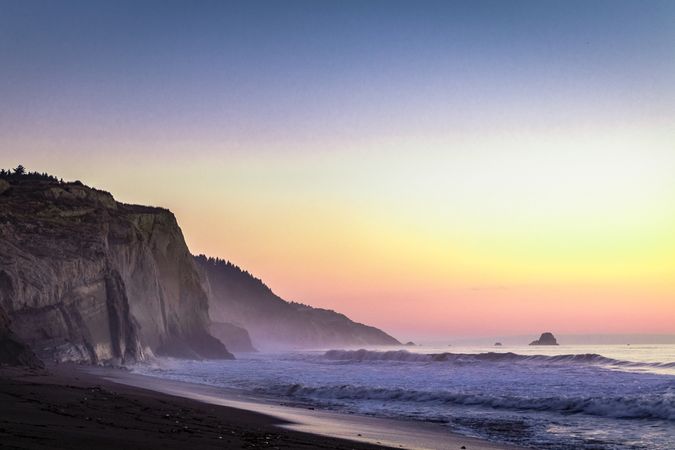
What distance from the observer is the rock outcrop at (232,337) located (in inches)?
4476

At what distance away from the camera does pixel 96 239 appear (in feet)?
147

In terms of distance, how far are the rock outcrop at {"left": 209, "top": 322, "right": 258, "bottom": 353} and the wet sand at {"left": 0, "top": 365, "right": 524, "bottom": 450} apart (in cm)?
9721

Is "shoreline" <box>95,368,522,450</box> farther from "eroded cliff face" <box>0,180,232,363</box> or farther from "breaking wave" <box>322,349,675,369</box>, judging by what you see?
"breaking wave" <box>322,349,675,369</box>

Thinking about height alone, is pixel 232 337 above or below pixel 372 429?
below

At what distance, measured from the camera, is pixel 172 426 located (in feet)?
36.8

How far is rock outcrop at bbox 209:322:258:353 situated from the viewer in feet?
373

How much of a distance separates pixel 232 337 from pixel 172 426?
10667 centimetres

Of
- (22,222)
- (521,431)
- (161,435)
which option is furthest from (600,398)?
Result: (22,222)

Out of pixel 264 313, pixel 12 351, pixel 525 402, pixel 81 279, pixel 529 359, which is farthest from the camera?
pixel 264 313

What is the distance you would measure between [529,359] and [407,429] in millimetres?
32233

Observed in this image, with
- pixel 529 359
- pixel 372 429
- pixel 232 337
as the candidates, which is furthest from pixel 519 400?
pixel 232 337

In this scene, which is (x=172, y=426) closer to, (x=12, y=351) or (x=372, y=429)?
(x=372, y=429)

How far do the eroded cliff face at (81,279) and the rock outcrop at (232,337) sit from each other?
1643 inches

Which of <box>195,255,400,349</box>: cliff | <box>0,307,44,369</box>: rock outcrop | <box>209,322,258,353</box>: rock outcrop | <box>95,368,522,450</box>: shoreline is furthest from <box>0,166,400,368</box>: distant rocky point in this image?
<box>195,255,400,349</box>: cliff
